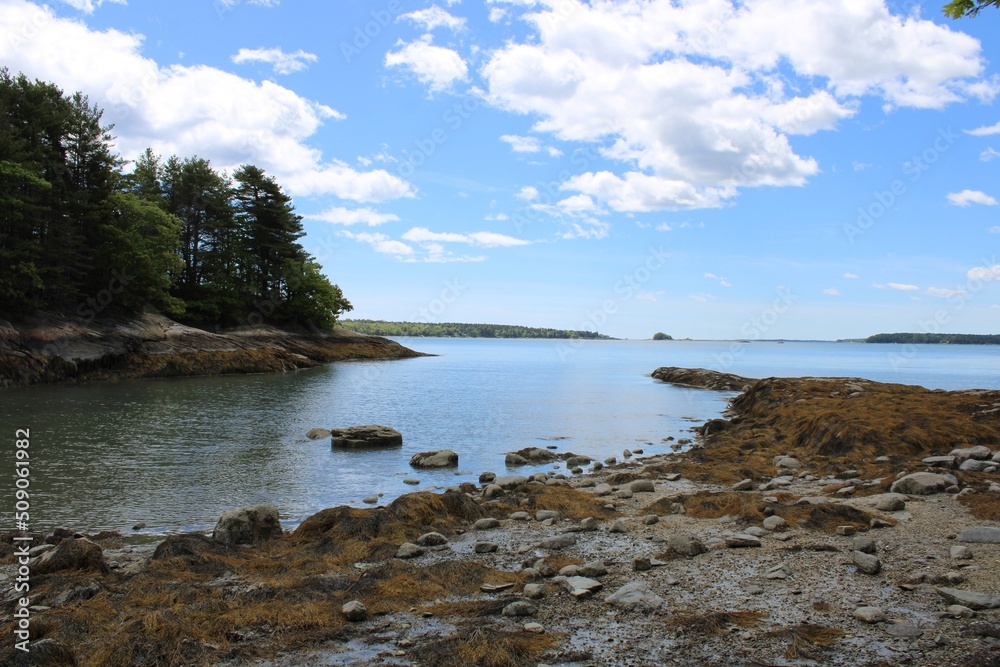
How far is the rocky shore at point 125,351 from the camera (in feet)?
145

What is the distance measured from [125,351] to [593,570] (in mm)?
54007

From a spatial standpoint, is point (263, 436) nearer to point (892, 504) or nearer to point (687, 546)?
point (687, 546)

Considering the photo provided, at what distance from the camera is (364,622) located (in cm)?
727

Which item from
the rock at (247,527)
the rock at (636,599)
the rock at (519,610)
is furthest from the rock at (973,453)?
the rock at (247,527)

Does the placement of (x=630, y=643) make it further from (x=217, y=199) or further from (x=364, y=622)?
(x=217, y=199)

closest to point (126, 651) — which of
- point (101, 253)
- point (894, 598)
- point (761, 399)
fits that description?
point (894, 598)

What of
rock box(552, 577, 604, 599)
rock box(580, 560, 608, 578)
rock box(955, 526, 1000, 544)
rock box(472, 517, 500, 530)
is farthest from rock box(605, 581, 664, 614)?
rock box(955, 526, 1000, 544)

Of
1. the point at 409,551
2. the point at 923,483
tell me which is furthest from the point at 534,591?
the point at 923,483

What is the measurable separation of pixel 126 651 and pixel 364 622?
237cm

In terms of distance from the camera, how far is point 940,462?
14961mm

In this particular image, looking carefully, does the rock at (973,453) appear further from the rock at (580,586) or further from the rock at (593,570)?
the rock at (580,586)

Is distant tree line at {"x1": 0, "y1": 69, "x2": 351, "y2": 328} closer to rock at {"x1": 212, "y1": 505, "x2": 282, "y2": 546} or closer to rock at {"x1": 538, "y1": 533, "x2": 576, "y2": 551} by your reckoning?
rock at {"x1": 212, "y1": 505, "x2": 282, "y2": 546}

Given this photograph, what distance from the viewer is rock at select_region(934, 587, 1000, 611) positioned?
22.4ft

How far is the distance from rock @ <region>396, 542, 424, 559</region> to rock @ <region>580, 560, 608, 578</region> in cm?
288
